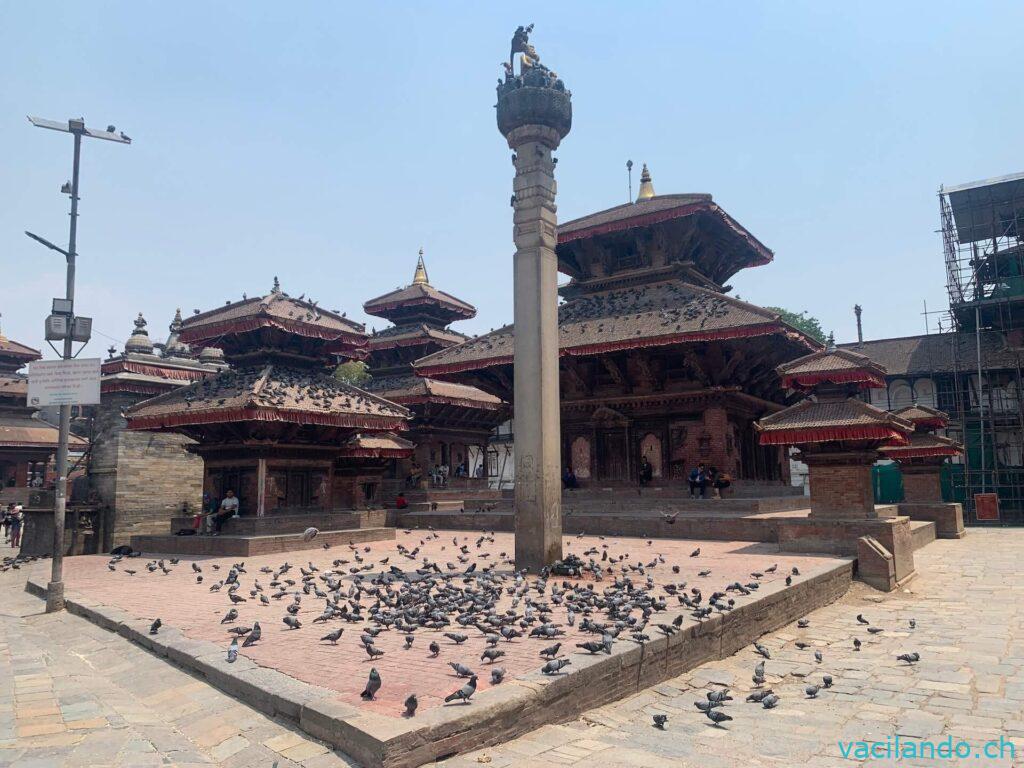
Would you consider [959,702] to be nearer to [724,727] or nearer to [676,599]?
[724,727]

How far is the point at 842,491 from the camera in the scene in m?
15.1

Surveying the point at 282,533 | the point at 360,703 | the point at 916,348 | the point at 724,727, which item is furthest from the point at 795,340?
the point at 916,348

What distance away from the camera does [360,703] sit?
509 centimetres

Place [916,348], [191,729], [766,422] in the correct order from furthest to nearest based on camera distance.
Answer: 1. [916,348]
2. [766,422]
3. [191,729]

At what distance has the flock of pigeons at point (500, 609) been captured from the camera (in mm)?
6379

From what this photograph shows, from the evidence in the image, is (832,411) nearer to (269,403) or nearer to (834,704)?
(834,704)

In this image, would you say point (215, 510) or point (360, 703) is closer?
point (360, 703)

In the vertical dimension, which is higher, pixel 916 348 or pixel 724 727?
pixel 916 348

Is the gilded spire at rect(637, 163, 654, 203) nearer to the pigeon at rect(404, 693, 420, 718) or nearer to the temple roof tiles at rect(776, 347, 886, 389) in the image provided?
the temple roof tiles at rect(776, 347, 886, 389)

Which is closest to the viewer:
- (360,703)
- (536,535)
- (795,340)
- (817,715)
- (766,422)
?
(360,703)

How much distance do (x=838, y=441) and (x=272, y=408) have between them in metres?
13.2

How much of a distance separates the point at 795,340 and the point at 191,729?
19313 millimetres

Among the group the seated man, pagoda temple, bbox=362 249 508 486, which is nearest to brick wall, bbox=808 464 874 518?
the seated man

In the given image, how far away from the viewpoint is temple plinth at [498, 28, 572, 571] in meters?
11.1
